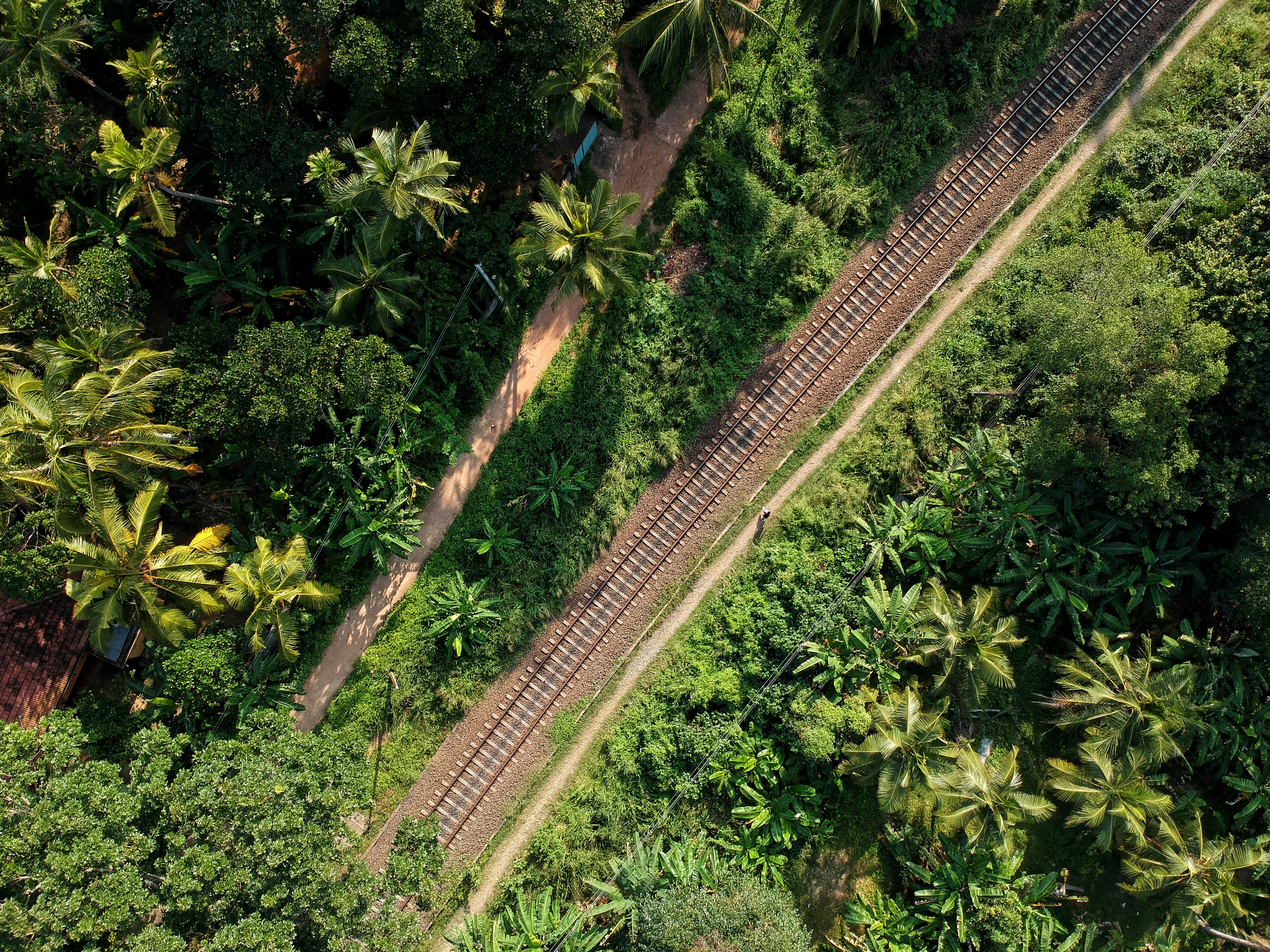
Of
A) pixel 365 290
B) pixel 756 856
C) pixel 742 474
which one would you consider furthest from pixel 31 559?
pixel 756 856

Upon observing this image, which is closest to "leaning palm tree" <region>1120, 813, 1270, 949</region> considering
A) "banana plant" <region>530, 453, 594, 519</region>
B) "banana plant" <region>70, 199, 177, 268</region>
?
"banana plant" <region>530, 453, 594, 519</region>

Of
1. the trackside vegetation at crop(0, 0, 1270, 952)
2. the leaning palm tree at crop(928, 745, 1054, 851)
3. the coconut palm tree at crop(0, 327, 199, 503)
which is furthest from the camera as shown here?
the leaning palm tree at crop(928, 745, 1054, 851)

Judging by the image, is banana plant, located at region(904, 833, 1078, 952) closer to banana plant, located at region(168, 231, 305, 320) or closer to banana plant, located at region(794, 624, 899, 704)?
banana plant, located at region(794, 624, 899, 704)

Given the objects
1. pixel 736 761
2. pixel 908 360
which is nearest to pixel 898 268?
pixel 908 360

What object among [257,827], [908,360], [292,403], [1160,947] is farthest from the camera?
[908,360]

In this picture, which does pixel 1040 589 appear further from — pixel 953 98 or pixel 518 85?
pixel 518 85

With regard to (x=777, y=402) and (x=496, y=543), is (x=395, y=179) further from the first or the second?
(x=777, y=402)
